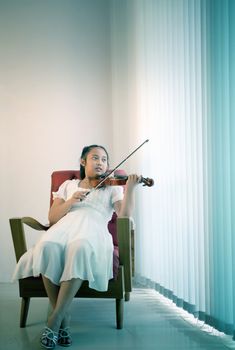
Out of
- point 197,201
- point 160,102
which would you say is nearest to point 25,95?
point 160,102

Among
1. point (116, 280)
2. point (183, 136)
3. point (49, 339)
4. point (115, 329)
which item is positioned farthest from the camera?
point (183, 136)

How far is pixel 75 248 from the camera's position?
5.77ft

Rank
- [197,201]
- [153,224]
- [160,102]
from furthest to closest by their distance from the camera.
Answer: [153,224], [160,102], [197,201]

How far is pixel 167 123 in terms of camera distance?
7.88 ft

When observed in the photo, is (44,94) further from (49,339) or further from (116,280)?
(49,339)

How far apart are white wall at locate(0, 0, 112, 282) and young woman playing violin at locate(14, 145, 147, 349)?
915mm

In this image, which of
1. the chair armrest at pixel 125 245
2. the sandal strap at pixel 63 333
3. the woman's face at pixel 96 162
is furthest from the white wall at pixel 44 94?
the sandal strap at pixel 63 333

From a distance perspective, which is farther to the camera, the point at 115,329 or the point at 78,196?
the point at 78,196

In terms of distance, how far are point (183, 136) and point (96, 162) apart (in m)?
0.55

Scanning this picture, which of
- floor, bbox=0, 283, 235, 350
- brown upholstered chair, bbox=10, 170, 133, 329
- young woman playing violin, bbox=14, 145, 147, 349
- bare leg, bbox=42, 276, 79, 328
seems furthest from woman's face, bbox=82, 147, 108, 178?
floor, bbox=0, 283, 235, 350

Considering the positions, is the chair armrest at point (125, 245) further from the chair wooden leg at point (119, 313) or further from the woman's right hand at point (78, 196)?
the woman's right hand at point (78, 196)

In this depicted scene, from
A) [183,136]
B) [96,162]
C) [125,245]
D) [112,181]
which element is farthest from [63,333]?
[183,136]

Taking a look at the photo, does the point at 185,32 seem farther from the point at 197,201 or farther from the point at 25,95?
the point at 25,95

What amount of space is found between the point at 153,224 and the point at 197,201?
67cm
